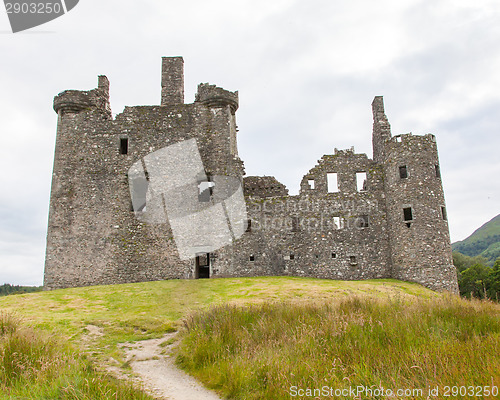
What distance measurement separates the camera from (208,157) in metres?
20.3

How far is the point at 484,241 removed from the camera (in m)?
137

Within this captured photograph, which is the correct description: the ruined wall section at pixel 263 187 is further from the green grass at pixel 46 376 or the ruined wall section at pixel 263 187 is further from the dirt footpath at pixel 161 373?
the green grass at pixel 46 376

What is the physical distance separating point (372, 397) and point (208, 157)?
16813 millimetres

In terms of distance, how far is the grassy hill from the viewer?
4.96m

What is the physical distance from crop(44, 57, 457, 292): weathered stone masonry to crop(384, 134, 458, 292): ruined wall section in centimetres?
5

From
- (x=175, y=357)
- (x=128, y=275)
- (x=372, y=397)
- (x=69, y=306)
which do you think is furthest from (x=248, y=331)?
(x=128, y=275)

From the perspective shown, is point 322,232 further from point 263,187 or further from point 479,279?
point 479,279

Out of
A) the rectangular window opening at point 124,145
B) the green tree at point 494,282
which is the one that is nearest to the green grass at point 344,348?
the rectangular window opening at point 124,145

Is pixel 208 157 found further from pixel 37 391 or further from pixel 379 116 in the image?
pixel 37 391

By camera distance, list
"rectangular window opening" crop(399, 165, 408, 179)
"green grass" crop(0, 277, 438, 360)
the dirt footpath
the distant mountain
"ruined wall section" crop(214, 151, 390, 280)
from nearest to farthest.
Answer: the dirt footpath
"green grass" crop(0, 277, 438, 360)
"rectangular window opening" crop(399, 165, 408, 179)
"ruined wall section" crop(214, 151, 390, 280)
the distant mountain

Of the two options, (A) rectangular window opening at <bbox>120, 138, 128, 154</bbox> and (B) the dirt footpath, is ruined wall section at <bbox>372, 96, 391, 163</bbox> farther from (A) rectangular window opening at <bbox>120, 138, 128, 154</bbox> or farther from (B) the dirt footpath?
(B) the dirt footpath

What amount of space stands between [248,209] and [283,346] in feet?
45.8

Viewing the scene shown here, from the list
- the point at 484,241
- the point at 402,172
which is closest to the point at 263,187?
the point at 402,172

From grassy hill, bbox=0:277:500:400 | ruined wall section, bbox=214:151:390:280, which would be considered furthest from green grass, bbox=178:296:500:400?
ruined wall section, bbox=214:151:390:280
